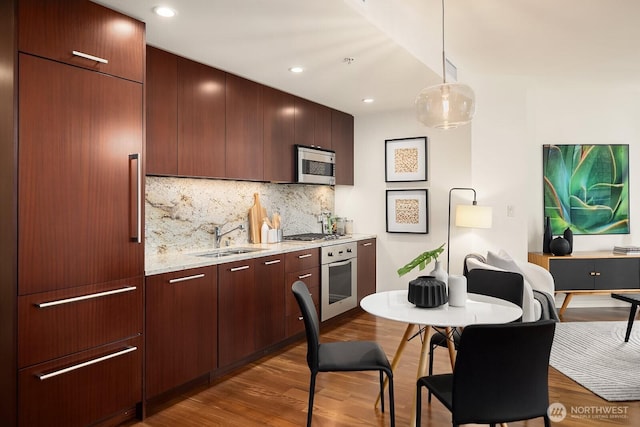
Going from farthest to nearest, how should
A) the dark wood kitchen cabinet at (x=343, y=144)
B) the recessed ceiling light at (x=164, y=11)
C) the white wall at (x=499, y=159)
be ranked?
the dark wood kitchen cabinet at (x=343, y=144), the white wall at (x=499, y=159), the recessed ceiling light at (x=164, y=11)

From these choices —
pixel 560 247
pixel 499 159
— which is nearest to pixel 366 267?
pixel 499 159

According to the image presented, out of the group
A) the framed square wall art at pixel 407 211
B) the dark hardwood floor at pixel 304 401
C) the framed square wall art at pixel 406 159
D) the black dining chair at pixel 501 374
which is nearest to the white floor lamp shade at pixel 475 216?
the framed square wall art at pixel 407 211

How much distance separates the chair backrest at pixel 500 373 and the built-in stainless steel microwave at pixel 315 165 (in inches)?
118

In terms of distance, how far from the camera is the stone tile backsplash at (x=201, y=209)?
341cm

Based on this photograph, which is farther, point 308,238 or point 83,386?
point 308,238

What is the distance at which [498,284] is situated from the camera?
2.89 meters

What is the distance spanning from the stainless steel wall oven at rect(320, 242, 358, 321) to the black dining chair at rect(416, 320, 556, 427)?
102 inches

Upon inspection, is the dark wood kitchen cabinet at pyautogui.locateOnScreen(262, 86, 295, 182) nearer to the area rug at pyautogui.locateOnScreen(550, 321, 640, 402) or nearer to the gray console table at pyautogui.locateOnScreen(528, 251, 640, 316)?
the area rug at pyautogui.locateOnScreen(550, 321, 640, 402)

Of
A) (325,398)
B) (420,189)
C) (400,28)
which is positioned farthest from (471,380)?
(420,189)

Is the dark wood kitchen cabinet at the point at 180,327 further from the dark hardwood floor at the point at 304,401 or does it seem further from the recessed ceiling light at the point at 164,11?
the recessed ceiling light at the point at 164,11

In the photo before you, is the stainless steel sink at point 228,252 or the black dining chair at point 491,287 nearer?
the black dining chair at point 491,287

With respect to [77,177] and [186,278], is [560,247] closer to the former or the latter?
[186,278]

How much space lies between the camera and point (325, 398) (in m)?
2.89

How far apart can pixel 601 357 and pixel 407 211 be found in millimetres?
2389
